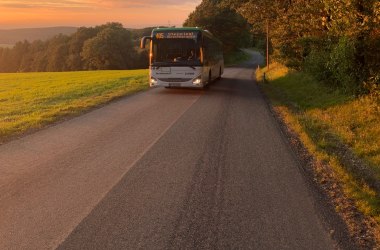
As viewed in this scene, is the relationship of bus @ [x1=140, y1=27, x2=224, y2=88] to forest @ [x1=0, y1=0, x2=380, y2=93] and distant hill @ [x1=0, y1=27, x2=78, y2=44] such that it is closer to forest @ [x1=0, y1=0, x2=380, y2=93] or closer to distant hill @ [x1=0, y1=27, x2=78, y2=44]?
forest @ [x1=0, y1=0, x2=380, y2=93]

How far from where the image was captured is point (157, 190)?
6.55 meters

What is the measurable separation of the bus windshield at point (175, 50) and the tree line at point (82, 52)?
63.5m

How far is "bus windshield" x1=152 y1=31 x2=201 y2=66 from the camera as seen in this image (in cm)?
2022

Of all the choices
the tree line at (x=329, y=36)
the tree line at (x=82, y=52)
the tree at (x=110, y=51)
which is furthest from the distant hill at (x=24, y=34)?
the tree line at (x=329, y=36)

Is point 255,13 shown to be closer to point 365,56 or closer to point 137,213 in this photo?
point 365,56

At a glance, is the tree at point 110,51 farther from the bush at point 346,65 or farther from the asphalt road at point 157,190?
the asphalt road at point 157,190

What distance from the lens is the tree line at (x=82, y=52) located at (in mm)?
84562

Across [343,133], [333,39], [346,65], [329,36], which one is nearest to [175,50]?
[329,36]

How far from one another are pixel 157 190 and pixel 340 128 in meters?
6.82

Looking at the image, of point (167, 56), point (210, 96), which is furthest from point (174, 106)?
point (167, 56)

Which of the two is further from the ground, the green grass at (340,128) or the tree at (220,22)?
the tree at (220,22)

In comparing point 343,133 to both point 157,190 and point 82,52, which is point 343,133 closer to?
point 157,190

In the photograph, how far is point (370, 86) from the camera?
45.8 ft

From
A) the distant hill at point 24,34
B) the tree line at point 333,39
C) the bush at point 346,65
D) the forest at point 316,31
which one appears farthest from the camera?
the distant hill at point 24,34
